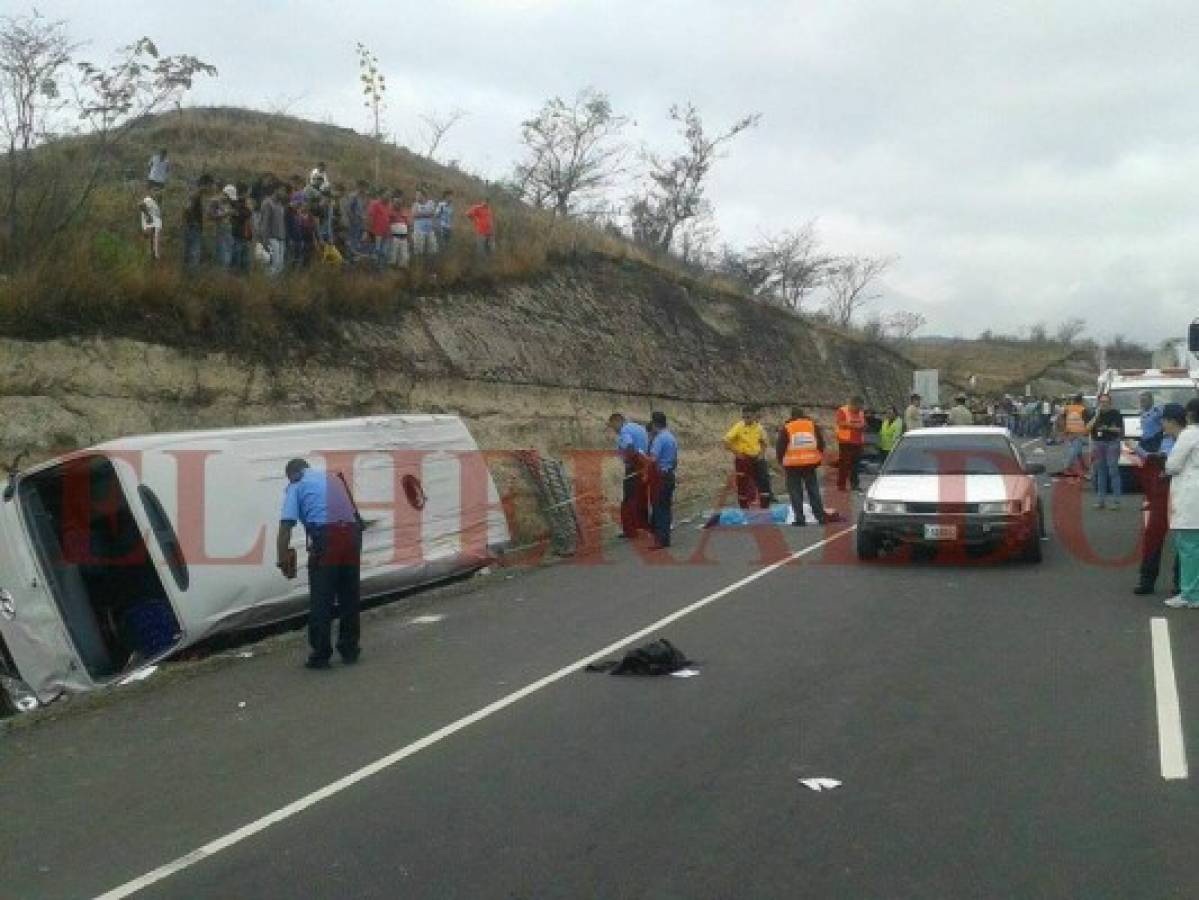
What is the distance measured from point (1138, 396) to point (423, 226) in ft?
46.3

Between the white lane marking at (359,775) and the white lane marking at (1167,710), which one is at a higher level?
the white lane marking at (359,775)

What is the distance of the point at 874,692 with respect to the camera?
880 centimetres

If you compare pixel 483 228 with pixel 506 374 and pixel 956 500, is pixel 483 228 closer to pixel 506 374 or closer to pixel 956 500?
pixel 506 374

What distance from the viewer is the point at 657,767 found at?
7.18 m

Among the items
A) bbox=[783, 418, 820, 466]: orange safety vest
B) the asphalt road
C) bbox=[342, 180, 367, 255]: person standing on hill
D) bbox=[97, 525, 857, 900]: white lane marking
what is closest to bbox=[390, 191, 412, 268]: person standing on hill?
bbox=[342, 180, 367, 255]: person standing on hill

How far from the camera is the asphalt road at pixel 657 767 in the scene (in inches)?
223

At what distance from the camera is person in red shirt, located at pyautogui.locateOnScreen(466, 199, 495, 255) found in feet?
95.6

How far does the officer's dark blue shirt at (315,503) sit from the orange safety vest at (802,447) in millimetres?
9377

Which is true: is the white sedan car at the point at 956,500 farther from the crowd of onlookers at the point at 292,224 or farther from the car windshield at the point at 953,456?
the crowd of onlookers at the point at 292,224

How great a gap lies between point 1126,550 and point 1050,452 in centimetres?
2382

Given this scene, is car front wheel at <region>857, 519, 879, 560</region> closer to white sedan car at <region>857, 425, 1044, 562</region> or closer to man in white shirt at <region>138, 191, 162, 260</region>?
white sedan car at <region>857, 425, 1044, 562</region>

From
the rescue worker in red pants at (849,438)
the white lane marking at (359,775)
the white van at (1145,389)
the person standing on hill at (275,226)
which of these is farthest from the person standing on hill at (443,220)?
the white lane marking at (359,775)

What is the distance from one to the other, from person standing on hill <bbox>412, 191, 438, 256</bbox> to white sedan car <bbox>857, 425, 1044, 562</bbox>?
13.1 meters

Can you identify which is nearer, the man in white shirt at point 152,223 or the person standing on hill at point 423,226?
the man in white shirt at point 152,223
